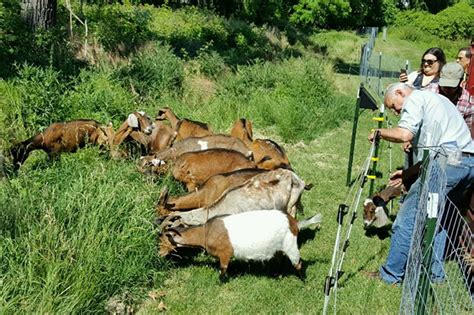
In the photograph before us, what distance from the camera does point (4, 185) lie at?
17.7ft

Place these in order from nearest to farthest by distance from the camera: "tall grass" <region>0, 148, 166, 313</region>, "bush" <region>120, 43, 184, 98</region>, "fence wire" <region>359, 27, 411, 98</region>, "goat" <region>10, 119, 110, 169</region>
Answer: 1. "tall grass" <region>0, 148, 166, 313</region>
2. "goat" <region>10, 119, 110, 169</region>
3. "bush" <region>120, 43, 184, 98</region>
4. "fence wire" <region>359, 27, 411, 98</region>

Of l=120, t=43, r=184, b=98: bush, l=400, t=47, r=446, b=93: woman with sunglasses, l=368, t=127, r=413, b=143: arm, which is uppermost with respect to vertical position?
l=400, t=47, r=446, b=93: woman with sunglasses

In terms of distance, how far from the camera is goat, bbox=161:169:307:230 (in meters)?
5.78

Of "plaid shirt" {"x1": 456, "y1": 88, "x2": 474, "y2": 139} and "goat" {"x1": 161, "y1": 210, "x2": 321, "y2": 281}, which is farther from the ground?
"plaid shirt" {"x1": 456, "y1": 88, "x2": 474, "y2": 139}

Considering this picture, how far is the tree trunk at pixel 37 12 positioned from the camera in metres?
9.80

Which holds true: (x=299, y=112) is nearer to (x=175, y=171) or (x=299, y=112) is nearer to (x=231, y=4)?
(x=175, y=171)

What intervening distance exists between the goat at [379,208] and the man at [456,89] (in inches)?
47.6

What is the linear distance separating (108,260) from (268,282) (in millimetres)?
1675

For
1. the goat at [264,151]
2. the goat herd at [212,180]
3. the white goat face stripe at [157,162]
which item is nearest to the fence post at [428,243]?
the goat herd at [212,180]

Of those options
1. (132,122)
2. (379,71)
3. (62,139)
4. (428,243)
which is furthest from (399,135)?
(379,71)

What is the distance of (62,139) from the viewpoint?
287 inches

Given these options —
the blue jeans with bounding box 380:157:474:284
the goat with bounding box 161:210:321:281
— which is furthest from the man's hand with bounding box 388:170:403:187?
the goat with bounding box 161:210:321:281

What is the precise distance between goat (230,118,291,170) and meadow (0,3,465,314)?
81 centimetres

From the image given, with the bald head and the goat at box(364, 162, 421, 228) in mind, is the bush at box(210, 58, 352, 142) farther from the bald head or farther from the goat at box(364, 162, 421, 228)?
the bald head
